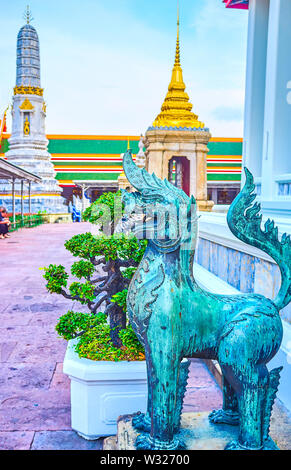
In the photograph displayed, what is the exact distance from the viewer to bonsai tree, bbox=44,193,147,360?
2350mm

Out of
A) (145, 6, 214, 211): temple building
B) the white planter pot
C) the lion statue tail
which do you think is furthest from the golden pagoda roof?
the lion statue tail

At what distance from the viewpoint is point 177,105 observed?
33.0 ft

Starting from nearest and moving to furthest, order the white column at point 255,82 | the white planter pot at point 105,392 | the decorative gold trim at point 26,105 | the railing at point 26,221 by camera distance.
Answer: the white planter pot at point 105,392
the white column at point 255,82
the railing at point 26,221
the decorative gold trim at point 26,105

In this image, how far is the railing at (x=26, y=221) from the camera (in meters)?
17.2

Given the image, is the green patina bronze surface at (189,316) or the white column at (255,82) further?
the white column at (255,82)

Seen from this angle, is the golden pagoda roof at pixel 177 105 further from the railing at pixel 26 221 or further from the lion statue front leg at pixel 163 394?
the railing at pixel 26 221

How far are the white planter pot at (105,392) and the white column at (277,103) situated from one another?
6.72 feet

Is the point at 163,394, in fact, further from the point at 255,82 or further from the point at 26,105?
the point at 26,105

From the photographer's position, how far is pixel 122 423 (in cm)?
197

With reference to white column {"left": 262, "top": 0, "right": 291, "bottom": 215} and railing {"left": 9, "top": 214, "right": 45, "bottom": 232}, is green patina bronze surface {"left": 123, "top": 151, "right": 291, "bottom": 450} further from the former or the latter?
railing {"left": 9, "top": 214, "right": 45, "bottom": 232}

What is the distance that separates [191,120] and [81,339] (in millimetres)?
8049

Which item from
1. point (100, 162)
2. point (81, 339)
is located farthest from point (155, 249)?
point (100, 162)

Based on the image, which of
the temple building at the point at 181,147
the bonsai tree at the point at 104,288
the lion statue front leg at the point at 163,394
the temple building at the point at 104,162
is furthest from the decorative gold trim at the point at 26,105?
the lion statue front leg at the point at 163,394

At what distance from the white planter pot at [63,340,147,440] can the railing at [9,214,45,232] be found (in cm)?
1521
